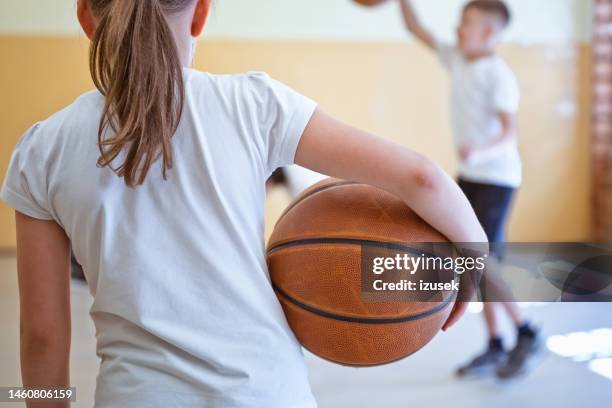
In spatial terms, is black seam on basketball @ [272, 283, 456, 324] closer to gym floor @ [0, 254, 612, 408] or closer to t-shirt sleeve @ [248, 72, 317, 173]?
t-shirt sleeve @ [248, 72, 317, 173]

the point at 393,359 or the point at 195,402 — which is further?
the point at 393,359

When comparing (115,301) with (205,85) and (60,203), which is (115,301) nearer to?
(60,203)

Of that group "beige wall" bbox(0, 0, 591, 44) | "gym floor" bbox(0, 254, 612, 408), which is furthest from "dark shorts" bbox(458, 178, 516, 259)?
"beige wall" bbox(0, 0, 591, 44)

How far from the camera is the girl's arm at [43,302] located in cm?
72

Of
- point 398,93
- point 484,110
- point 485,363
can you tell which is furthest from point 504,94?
point 398,93

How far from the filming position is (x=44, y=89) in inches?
173

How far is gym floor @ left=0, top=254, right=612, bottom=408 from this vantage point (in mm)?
2014

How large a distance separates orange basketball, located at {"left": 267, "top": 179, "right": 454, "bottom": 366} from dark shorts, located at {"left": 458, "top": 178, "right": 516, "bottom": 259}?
5.51 ft

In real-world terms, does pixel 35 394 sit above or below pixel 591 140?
above

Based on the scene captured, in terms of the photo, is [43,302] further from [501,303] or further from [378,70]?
[378,70]

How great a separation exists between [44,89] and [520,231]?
316 cm

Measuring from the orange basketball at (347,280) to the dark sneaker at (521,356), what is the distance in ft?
4.96

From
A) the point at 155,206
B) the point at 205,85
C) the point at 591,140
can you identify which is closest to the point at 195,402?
the point at 155,206

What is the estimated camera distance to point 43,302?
2.44 feet
